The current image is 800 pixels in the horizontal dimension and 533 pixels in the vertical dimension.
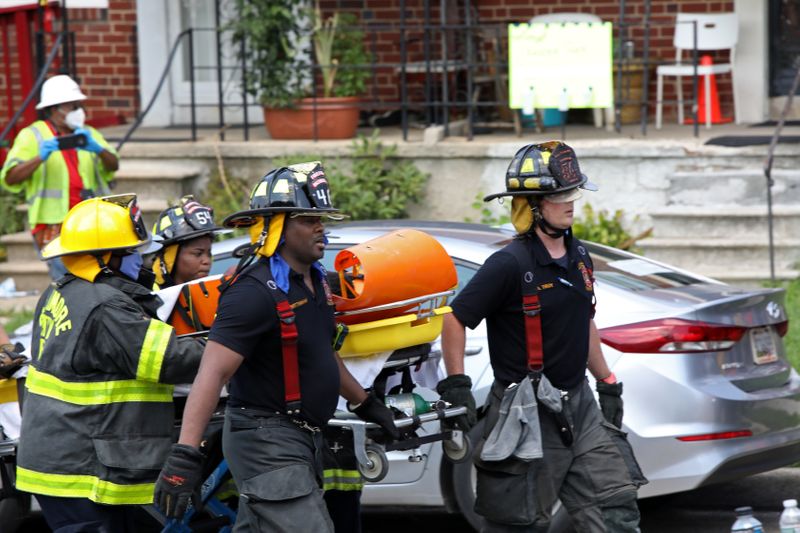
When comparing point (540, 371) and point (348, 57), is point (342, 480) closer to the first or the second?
point (540, 371)

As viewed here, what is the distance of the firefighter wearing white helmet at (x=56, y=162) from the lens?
8.25 meters

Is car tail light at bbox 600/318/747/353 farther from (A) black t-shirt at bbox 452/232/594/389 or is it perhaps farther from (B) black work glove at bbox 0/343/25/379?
(B) black work glove at bbox 0/343/25/379

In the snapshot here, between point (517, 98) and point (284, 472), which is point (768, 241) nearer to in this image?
point (517, 98)

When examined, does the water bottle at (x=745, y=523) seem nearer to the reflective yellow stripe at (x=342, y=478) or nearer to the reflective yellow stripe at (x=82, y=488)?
the reflective yellow stripe at (x=342, y=478)

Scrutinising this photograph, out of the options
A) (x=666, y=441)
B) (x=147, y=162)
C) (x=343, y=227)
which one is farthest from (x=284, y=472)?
(x=147, y=162)

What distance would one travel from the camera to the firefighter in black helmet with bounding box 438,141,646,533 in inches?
176

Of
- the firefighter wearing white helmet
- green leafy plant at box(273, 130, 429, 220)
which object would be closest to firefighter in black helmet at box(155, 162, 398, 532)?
the firefighter wearing white helmet

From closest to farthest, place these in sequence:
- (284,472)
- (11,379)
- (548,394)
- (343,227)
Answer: (284,472), (548,394), (11,379), (343,227)

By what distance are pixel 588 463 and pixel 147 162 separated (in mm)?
6843

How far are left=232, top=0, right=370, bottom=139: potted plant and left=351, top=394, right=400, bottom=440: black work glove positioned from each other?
618cm

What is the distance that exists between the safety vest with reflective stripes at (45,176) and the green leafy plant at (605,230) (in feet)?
12.1

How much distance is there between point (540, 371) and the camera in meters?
4.49

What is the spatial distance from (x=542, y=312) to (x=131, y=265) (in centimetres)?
148

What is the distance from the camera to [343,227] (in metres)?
6.30
